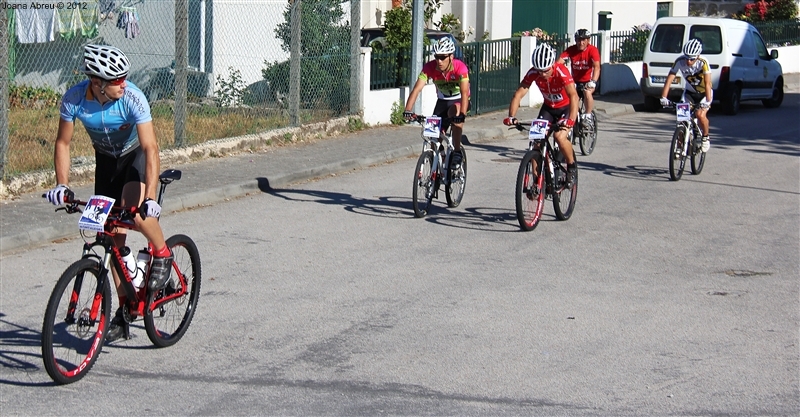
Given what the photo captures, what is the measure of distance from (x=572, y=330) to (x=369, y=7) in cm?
2048

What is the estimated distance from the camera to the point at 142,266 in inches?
242

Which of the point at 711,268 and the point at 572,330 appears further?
the point at 711,268

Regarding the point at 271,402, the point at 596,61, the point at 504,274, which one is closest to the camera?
the point at 271,402

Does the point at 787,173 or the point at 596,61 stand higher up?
the point at 596,61

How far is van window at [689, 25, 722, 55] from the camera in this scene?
21.2m

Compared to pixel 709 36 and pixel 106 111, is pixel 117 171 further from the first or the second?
pixel 709 36

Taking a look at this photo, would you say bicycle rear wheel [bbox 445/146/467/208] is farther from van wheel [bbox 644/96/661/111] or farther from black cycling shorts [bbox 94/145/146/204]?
van wheel [bbox 644/96/661/111]

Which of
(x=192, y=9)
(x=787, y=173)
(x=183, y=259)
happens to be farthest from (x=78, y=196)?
(x=787, y=173)

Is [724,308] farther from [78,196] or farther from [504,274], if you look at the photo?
[78,196]

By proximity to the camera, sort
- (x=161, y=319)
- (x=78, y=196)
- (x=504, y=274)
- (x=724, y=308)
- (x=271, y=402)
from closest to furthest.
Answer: (x=271, y=402)
(x=161, y=319)
(x=724, y=308)
(x=504, y=274)
(x=78, y=196)

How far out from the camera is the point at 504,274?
850 centimetres

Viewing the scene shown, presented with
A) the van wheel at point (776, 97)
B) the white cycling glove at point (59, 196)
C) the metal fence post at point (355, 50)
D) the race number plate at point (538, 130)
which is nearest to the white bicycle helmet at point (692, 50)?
the race number plate at point (538, 130)

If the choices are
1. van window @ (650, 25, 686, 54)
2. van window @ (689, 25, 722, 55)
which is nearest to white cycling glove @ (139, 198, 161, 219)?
van window @ (650, 25, 686, 54)

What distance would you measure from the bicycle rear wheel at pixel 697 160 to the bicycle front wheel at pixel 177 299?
8.59 m
